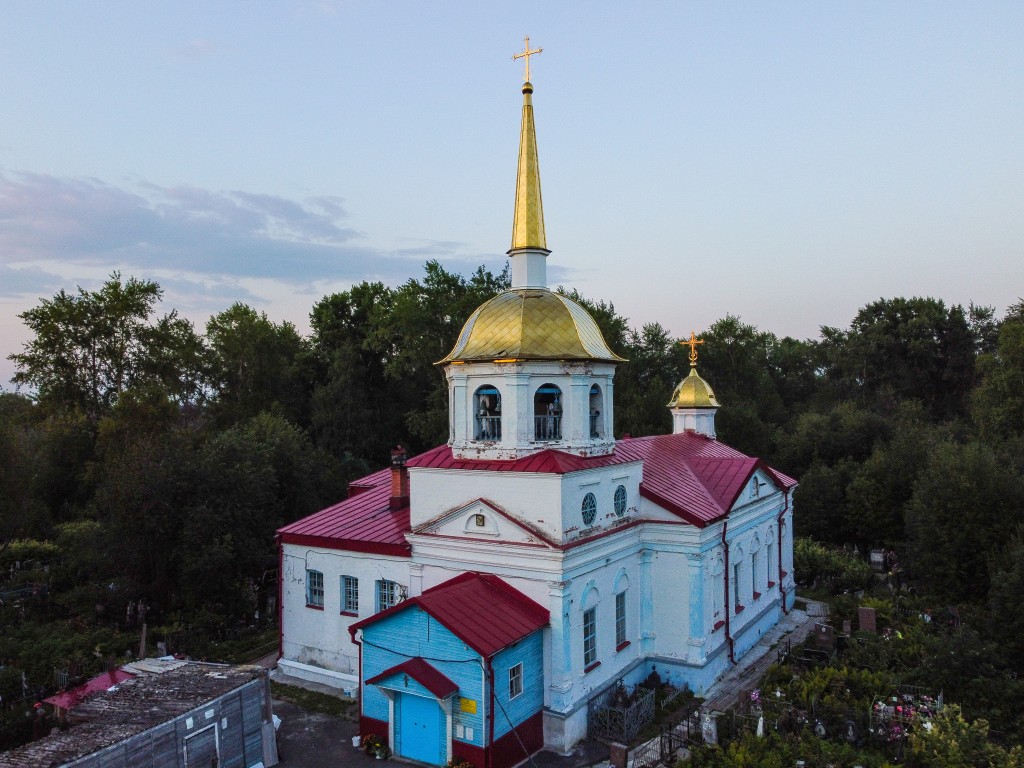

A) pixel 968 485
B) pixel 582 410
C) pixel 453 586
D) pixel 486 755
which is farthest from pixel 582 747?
pixel 968 485

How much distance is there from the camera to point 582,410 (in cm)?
1495

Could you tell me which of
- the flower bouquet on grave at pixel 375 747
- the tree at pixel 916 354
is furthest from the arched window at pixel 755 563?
the tree at pixel 916 354

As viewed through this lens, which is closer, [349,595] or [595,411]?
[595,411]

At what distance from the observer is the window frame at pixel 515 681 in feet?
42.3

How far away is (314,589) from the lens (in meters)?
17.7

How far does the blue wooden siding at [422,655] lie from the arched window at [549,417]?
4.22 meters

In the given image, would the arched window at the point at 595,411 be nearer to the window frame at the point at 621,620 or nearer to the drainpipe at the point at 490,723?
the window frame at the point at 621,620

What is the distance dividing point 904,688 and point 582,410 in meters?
8.99

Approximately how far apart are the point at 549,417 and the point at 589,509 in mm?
2058

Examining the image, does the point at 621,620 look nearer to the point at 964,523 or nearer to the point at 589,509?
the point at 589,509

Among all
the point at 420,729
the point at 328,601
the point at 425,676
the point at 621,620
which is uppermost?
the point at 425,676

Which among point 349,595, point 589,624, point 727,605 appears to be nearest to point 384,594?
point 349,595

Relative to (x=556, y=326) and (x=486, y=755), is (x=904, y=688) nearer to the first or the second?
(x=486, y=755)

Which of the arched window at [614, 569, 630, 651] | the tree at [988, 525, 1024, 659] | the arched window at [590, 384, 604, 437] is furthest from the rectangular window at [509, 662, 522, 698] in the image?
the tree at [988, 525, 1024, 659]
